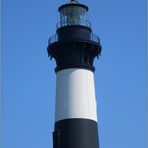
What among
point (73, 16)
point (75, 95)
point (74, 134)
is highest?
point (73, 16)

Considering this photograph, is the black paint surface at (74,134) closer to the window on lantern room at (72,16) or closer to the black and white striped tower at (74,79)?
the black and white striped tower at (74,79)

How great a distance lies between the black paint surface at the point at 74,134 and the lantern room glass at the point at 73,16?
5730 millimetres

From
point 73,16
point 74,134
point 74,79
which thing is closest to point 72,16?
A: point 73,16

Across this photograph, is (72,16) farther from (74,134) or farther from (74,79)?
(74,134)

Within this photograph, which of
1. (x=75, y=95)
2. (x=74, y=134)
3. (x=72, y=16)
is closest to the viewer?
(x=74, y=134)

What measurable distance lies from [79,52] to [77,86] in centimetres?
194

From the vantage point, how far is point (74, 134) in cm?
3856

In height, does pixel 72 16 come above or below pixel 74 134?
above

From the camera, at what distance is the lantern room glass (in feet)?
136

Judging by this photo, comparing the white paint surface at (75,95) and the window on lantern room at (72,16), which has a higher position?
the window on lantern room at (72,16)

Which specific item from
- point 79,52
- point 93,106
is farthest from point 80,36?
point 93,106

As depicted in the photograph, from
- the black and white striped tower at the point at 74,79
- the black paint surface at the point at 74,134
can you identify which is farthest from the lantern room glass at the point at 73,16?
the black paint surface at the point at 74,134

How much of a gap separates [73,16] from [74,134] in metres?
6.84

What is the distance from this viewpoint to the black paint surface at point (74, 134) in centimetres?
3847
